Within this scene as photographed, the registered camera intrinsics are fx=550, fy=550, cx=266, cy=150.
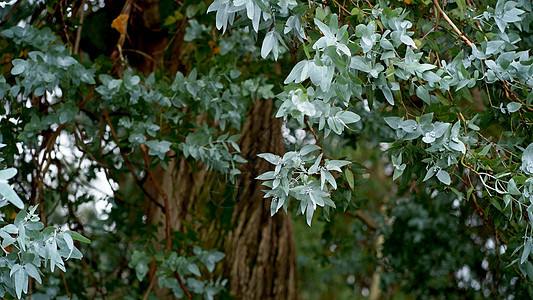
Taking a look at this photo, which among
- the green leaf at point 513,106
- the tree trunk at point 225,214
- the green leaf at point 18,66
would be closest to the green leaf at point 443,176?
the green leaf at point 513,106

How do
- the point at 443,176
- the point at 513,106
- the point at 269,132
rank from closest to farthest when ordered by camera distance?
the point at 443,176
the point at 513,106
the point at 269,132

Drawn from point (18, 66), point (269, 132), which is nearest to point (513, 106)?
point (269, 132)

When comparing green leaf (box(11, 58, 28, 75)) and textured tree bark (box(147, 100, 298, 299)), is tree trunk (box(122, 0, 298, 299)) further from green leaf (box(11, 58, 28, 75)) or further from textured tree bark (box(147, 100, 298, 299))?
green leaf (box(11, 58, 28, 75))

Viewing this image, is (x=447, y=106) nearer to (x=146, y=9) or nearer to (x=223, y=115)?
(x=223, y=115)

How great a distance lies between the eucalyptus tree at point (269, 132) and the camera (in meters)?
1.09

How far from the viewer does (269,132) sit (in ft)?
5.99

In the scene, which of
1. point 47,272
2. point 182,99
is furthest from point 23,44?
point 47,272

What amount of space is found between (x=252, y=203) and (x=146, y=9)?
3.52ft

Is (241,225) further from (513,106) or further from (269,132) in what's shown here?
(513,106)

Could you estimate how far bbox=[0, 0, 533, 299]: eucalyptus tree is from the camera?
1090mm

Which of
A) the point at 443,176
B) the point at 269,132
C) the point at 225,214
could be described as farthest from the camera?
the point at 225,214

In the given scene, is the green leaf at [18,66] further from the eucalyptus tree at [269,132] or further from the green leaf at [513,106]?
the green leaf at [513,106]

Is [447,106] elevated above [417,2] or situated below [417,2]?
below

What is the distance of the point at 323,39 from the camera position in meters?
1.00
